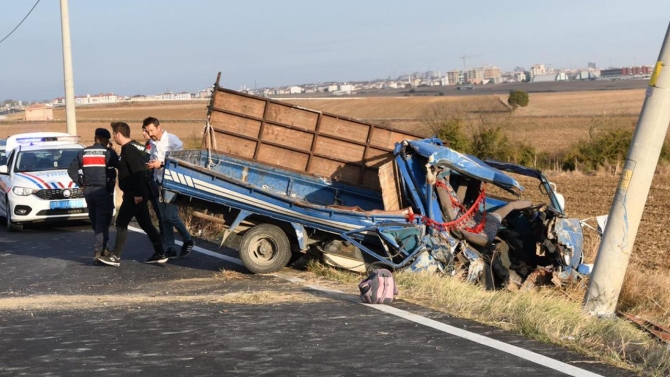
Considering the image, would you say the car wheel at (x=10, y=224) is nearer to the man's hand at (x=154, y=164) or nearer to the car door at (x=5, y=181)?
the car door at (x=5, y=181)

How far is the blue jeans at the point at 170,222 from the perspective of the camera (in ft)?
38.8

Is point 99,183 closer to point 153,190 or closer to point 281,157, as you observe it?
point 153,190

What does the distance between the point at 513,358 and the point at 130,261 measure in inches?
283

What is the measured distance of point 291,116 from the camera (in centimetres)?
1302

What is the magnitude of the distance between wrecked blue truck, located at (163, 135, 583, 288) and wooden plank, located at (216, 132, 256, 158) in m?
1.85

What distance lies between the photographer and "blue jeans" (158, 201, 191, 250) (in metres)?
11.8

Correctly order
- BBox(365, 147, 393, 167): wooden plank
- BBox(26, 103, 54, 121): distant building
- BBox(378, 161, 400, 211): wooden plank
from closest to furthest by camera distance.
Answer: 1. BBox(378, 161, 400, 211): wooden plank
2. BBox(365, 147, 393, 167): wooden plank
3. BBox(26, 103, 54, 121): distant building

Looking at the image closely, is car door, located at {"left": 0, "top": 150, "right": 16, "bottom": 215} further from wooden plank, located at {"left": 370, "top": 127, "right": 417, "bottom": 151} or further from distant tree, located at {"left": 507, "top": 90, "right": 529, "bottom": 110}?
distant tree, located at {"left": 507, "top": 90, "right": 529, "bottom": 110}

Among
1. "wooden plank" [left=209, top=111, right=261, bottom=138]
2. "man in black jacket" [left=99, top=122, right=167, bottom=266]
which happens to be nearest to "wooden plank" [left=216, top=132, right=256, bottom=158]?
"wooden plank" [left=209, top=111, right=261, bottom=138]

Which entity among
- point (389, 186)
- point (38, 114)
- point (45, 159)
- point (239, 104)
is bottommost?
point (38, 114)

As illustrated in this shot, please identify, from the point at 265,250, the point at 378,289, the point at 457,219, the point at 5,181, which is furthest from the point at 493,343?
the point at 5,181

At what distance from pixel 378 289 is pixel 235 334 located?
1.69 meters

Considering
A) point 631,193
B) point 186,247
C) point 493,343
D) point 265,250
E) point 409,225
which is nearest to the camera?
point 493,343

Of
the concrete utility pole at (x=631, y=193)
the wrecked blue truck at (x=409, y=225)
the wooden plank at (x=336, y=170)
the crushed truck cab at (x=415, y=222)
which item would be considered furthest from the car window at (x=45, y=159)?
the concrete utility pole at (x=631, y=193)
